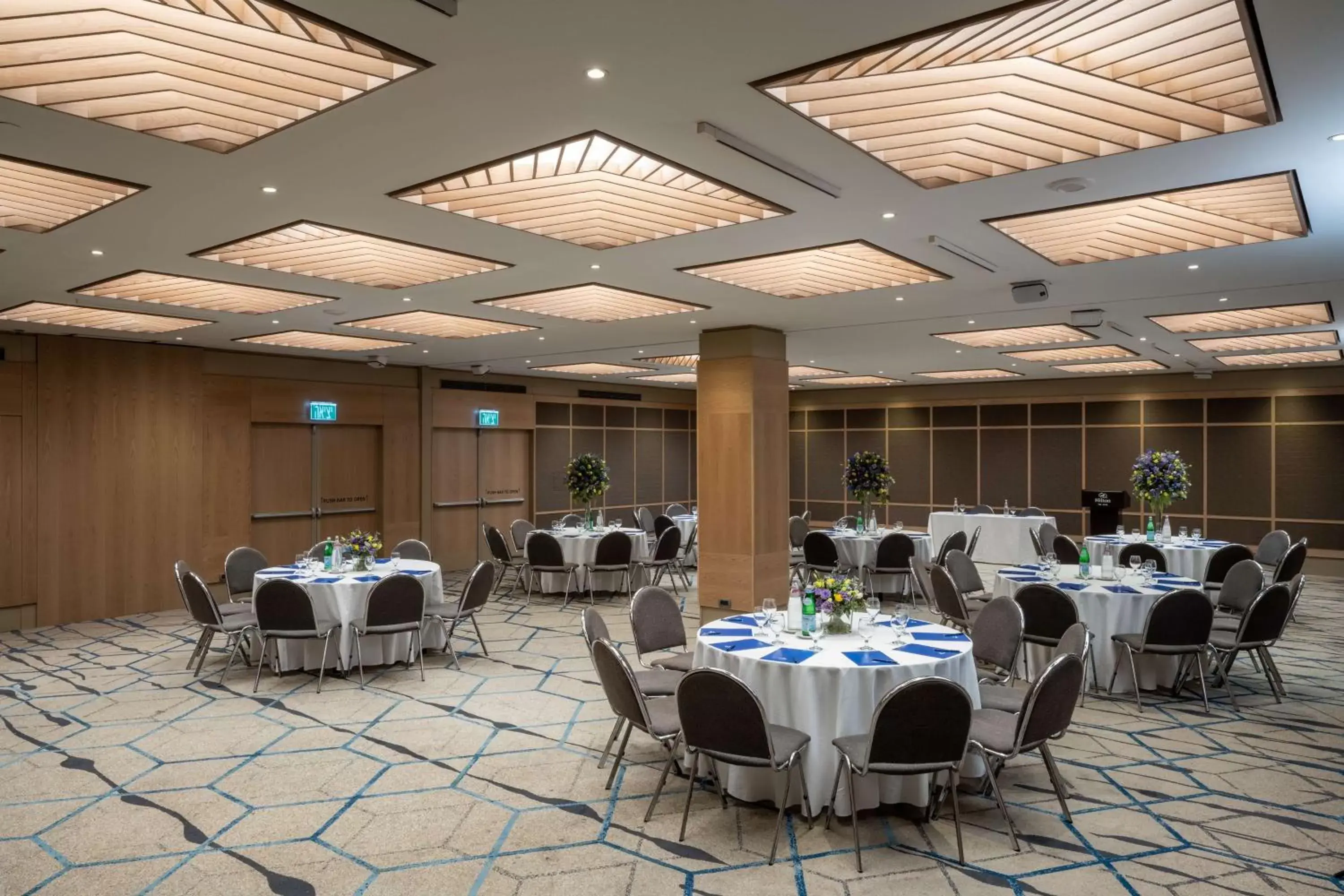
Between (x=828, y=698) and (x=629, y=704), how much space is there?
3.58ft

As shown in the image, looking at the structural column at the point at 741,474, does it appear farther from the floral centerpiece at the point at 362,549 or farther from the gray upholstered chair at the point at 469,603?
the floral centerpiece at the point at 362,549

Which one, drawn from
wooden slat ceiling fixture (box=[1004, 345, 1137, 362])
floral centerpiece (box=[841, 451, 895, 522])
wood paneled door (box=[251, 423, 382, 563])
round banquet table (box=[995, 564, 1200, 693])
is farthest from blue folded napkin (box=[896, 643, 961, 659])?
wood paneled door (box=[251, 423, 382, 563])

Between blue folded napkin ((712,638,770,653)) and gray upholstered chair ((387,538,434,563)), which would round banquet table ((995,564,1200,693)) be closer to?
blue folded napkin ((712,638,770,653))

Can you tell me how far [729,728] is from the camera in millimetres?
4117

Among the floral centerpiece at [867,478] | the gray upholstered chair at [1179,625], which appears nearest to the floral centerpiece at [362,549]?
the gray upholstered chair at [1179,625]

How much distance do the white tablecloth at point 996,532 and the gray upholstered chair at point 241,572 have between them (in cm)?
1137

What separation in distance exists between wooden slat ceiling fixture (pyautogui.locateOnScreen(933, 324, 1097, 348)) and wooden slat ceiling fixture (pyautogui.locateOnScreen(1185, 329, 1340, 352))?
1.65 m

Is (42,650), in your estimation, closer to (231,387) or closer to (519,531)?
(231,387)

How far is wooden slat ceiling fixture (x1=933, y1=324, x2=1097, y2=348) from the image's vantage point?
10.8m

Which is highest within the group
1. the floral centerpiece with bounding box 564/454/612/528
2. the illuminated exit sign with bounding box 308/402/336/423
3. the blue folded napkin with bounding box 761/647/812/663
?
the illuminated exit sign with bounding box 308/402/336/423

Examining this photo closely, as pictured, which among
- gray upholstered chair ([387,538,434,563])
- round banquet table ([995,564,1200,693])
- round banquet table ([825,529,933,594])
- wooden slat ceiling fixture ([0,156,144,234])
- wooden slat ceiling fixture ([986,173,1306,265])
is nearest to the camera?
wooden slat ceiling fixture ([0,156,144,234])

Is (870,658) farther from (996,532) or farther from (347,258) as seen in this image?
(996,532)

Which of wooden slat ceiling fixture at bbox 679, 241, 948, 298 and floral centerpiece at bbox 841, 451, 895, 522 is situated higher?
wooden slat ceiling fixture at bbox 679, 241, 948, 298

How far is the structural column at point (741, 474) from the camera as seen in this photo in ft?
32.2
